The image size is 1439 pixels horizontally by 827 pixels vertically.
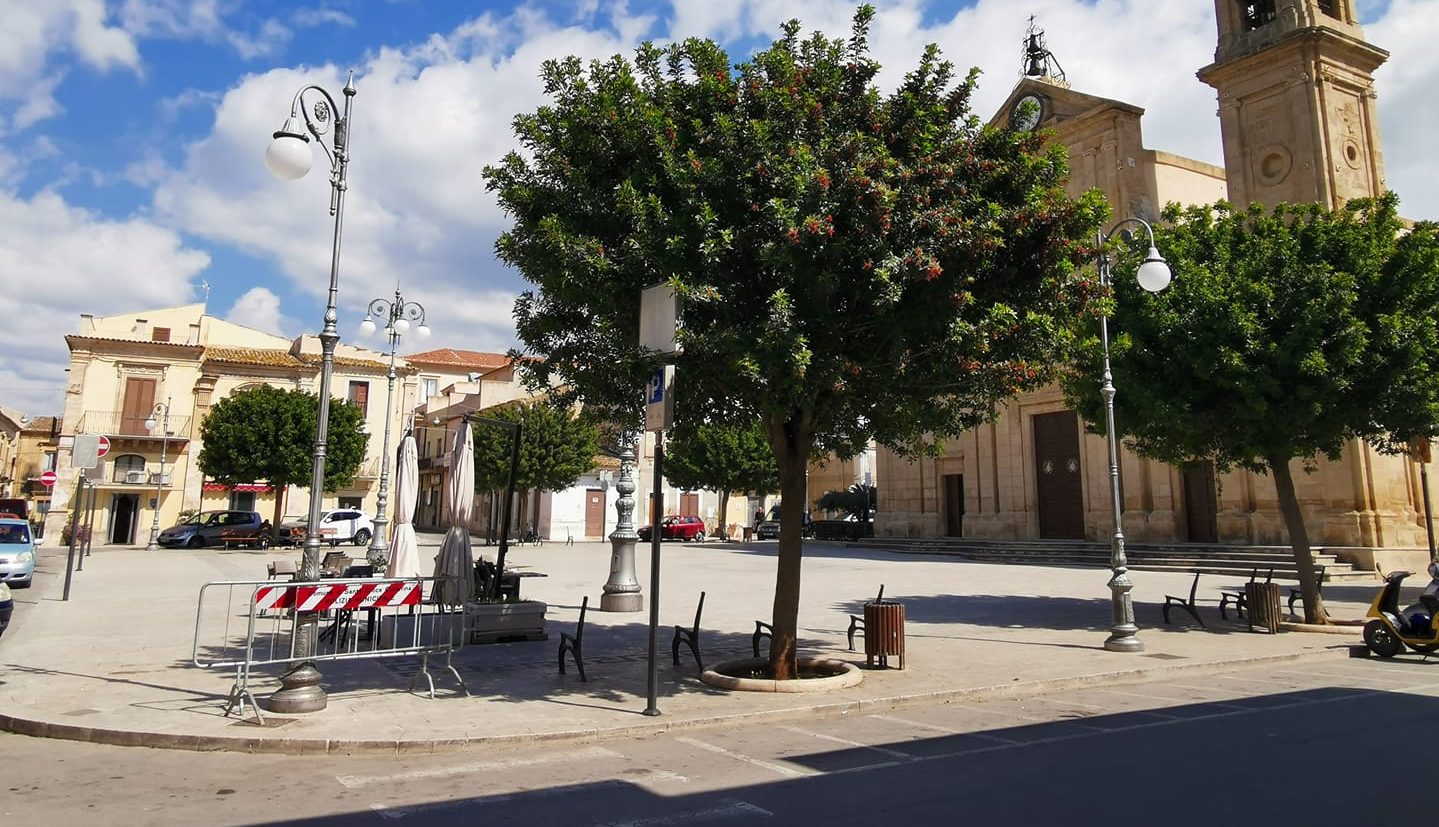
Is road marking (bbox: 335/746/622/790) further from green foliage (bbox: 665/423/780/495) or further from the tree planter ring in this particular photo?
green foliage (bbox: 665/423/780/495)

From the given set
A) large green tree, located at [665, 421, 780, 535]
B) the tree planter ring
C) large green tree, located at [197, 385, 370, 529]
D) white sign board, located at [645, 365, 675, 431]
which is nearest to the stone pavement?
the tree planter ring

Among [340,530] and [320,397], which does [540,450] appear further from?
[320,397]

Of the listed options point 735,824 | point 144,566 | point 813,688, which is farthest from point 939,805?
point 144,566

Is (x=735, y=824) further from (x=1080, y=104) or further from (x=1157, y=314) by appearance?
(x=1080, y=104)


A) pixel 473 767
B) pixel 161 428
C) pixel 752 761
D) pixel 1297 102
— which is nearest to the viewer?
pixel 473 767

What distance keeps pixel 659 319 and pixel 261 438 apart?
33348mm

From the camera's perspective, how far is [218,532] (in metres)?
37.2

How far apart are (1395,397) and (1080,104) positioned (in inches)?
995

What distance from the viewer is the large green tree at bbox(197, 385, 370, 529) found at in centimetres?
3566

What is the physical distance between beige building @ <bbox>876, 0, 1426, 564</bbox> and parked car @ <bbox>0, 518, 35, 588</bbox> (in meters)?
21.2

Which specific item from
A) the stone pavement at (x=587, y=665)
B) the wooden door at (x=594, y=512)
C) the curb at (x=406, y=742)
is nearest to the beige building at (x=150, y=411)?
the wooden door at (x=594, y=512)

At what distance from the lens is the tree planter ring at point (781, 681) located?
9055mm

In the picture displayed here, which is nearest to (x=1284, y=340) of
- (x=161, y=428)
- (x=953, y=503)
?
(x=953, y=503)

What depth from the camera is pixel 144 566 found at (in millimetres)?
26281
